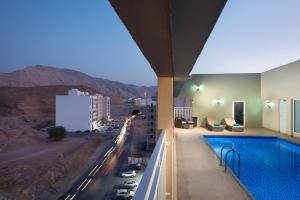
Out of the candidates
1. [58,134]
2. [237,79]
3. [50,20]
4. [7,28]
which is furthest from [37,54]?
[237,79]

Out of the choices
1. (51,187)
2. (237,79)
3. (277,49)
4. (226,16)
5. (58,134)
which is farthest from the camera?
(58,134)

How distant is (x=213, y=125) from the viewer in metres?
10.3

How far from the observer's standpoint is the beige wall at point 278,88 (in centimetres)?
881

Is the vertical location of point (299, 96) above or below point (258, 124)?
above

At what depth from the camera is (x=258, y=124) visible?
38.5 feet

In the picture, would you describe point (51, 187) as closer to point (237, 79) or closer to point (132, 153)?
point (132, 153)

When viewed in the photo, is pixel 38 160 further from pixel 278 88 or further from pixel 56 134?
pixel 278 88

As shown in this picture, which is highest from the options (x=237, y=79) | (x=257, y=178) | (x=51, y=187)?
(x=237, y=79)

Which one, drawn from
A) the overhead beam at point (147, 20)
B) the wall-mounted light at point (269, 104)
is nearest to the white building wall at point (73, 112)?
the wall-mounted light at point (269, 104)

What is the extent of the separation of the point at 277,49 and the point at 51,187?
13740 millimetres

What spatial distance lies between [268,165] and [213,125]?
14.9ft

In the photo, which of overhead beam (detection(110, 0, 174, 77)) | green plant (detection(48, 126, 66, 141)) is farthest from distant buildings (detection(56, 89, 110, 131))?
overhead beam (detection(110, 0, 174, 77))

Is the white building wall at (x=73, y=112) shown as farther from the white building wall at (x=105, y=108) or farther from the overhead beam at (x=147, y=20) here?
the overhead beam at (x=147, y=20)

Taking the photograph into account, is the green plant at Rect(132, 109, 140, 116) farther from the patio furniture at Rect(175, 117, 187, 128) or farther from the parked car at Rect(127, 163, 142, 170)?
the patio furniture at Rect(175, 117, 187, 128)
